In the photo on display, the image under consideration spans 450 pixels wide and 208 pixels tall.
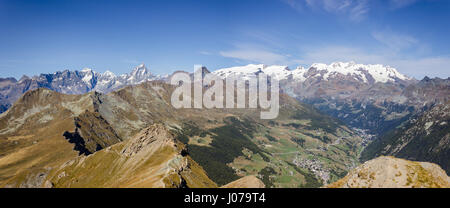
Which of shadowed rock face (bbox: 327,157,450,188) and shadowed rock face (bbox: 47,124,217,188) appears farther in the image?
shadowed rock face (bbox: 47,124,217,188)

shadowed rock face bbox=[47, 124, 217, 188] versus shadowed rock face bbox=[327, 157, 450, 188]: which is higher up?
shadowed rock face bbox=[327, 157, 450, 188]

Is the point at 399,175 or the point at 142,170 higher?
the point at 399,175

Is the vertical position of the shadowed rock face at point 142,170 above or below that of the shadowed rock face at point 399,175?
below

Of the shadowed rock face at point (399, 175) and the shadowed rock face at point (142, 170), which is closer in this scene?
the shadowed rock face at point (399, 175)

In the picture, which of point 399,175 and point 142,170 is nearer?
point 399,175
